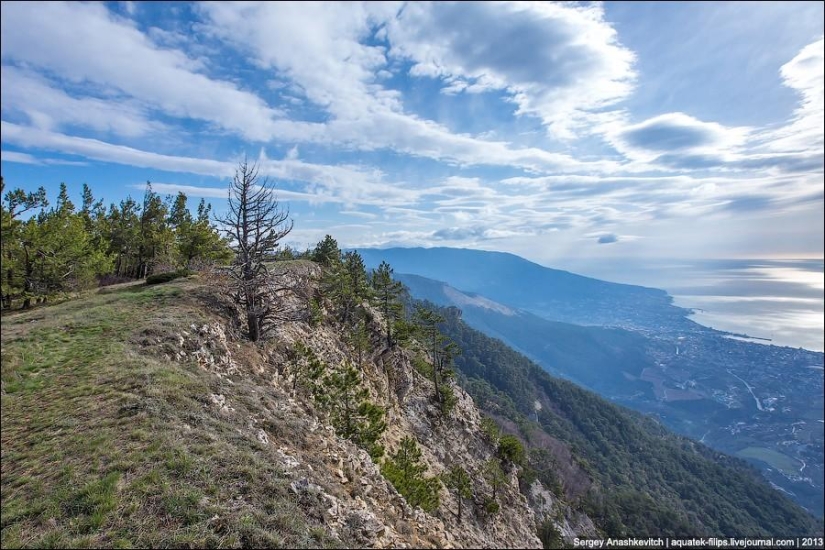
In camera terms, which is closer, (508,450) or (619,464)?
(508,450)

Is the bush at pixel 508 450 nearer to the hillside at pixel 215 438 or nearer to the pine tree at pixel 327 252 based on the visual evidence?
the hillside at pixel 215 438

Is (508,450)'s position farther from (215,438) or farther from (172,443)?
(172,443)

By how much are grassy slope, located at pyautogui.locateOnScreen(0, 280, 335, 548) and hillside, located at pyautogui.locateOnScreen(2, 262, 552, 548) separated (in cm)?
3

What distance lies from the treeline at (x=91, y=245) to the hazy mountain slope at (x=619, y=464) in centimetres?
8549

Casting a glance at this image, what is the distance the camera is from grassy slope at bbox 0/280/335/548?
7184mm

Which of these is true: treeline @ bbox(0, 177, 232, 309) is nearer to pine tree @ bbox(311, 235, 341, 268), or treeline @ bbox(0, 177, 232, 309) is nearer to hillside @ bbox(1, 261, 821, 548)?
hillside @ bbox(1, 261, 821, 548)

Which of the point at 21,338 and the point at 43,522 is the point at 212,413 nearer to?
the point at 43,522

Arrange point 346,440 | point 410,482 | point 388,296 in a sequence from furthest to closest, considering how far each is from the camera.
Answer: point 388,296, point 410,482, point 346,440

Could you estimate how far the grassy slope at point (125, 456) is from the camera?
7.18m

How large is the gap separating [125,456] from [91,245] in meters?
31.8

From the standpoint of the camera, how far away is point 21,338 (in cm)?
1424

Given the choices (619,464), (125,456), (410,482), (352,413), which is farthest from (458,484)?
(619,464)

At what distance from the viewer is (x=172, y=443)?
9.68m

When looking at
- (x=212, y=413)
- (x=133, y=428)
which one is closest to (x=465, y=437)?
(x=212, y=413)
